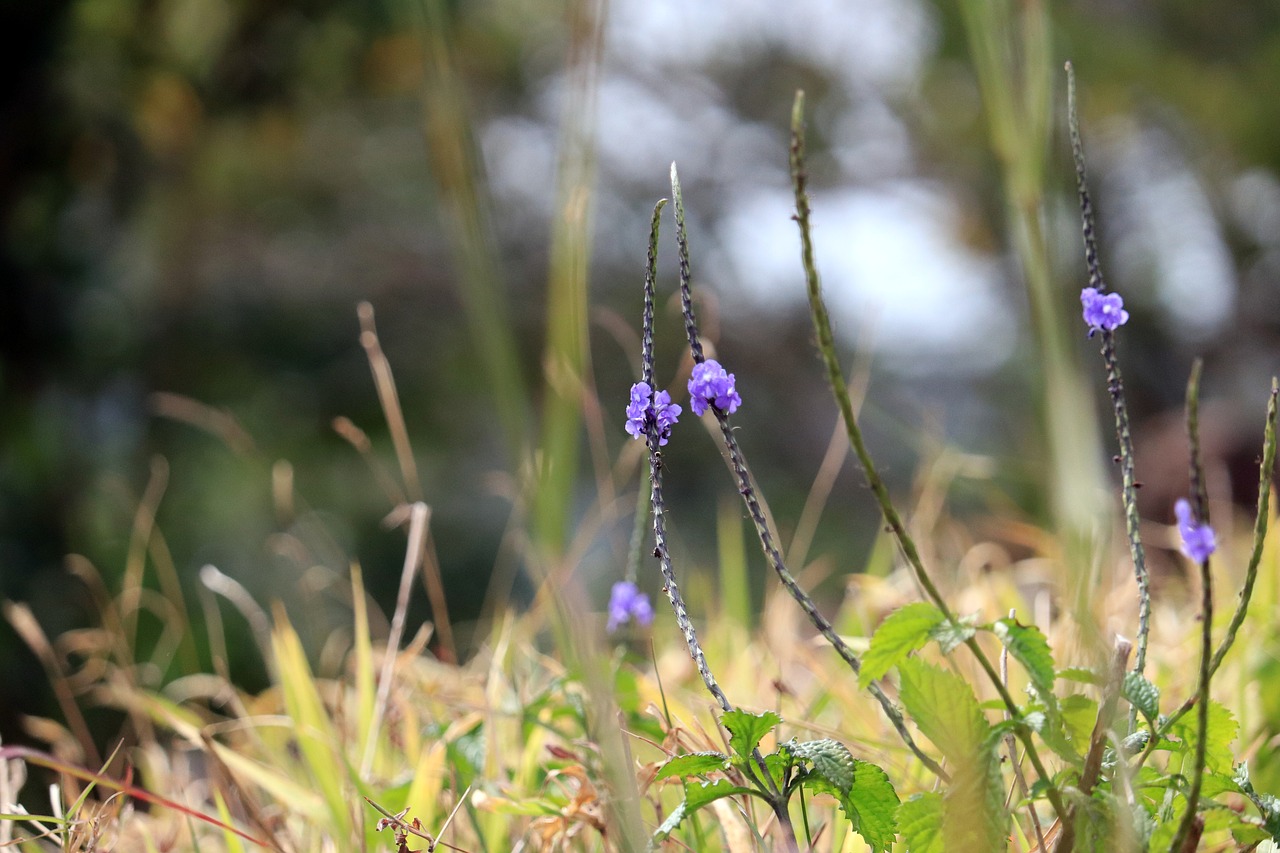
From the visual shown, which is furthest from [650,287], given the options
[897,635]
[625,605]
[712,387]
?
[625,605]

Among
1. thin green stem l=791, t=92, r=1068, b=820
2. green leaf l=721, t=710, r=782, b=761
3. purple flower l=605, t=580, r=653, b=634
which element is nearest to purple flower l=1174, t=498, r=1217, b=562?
thin green stem l=791, t=92, r=1068, b=820

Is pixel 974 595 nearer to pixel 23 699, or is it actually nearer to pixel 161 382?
pixel 23 699

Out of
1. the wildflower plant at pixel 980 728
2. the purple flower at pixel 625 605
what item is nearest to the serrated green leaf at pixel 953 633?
the wildflower plant at pixel 980 728

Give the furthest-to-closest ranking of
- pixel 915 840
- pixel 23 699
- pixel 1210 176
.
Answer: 1. pixel 1210 176
2. pixel 23 699
3. pixel 915 840

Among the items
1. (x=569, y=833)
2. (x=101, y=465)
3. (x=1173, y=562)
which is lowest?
(x=101, y=465)

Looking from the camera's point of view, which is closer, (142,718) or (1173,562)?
(142,718)

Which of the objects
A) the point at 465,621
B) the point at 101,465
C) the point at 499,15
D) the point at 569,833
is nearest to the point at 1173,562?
the point at 569,833

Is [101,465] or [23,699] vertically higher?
[101,465]

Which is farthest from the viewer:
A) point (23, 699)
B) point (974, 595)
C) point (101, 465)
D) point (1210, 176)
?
point (1210, 176)

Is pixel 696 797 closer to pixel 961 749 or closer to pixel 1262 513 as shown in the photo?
pixel 961 749
